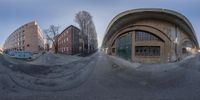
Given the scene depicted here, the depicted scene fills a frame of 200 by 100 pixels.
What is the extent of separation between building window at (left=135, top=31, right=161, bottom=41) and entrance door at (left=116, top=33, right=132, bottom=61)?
77.7 inches

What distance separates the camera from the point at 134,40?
58.3ft

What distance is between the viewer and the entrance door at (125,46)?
1964 centimetres

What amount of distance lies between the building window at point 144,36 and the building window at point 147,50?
3.01 feet

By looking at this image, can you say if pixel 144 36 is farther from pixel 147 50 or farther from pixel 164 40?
pixel 164 40

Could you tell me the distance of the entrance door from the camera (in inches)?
773

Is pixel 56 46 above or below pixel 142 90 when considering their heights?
above

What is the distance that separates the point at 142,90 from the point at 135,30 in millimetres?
12961

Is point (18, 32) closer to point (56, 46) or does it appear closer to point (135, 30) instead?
point (135, 30)

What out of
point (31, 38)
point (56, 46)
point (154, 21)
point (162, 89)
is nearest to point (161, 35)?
point (154, 21)

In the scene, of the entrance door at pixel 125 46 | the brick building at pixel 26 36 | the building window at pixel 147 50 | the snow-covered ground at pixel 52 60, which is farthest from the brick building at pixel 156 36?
the brick building at pixel 26 36

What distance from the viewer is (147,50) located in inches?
611

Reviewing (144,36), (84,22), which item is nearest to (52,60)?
(84,22)

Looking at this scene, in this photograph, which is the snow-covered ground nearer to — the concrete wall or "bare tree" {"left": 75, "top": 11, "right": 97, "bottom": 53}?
"bare tree" {"left": 75, "top": 11, "right": 97, "bottom": 53}

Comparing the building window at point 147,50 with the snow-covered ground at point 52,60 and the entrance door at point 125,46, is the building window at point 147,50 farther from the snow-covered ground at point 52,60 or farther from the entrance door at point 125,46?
the snow-covered ground at point 52,60
